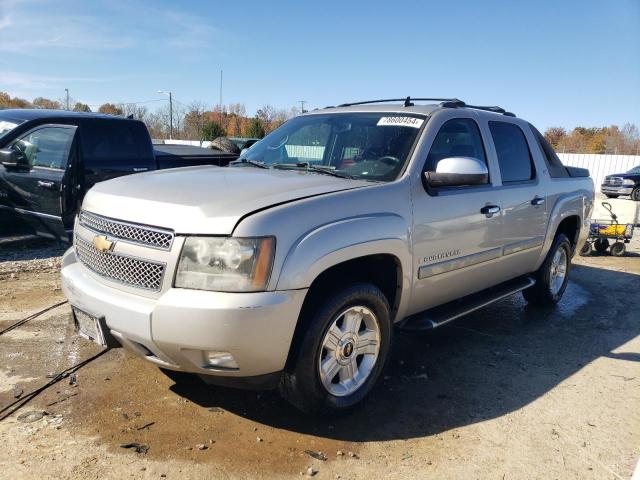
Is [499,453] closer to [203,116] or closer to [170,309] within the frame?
[170,309]

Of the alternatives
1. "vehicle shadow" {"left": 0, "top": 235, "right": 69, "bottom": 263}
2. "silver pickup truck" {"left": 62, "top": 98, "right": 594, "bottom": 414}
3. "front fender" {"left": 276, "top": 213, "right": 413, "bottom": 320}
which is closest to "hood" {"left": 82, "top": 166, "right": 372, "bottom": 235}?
"silver pickup truck" {"left": 62, "top": 98, "right": 594, "bottom": 414}

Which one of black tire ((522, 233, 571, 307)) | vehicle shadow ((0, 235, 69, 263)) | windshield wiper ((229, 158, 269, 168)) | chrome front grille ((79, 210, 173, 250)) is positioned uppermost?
windshield wiper ((229, 158, 269, 168))

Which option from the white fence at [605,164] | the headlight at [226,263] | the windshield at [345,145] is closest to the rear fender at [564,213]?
the windshield at [345,145]

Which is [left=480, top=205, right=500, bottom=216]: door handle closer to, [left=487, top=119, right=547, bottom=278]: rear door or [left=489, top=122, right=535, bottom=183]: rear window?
[left=487, top=119, right=547, bottom=278]: rear door

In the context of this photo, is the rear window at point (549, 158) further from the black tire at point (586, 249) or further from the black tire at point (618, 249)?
the black tire at point (618, 249)

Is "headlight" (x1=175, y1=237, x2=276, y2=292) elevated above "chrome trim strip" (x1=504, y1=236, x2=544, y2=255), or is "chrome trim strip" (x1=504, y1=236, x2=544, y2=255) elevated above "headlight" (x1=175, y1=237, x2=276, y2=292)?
"headlight" (x1=175, y1=237, x2=276, y2=292)

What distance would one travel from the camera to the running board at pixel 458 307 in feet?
12.8

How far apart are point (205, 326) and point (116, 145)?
214 inches

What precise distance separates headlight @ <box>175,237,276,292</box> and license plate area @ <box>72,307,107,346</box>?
64cm

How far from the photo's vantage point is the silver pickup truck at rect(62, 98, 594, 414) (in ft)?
9.12

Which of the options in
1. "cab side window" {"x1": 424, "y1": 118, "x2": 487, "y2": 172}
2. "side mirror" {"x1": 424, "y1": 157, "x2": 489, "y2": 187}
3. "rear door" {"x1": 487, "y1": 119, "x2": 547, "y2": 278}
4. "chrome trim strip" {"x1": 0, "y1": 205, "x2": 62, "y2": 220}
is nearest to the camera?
"side mirror" {"x1": 424, "y1": 157, "x2": 489, "y2": 187}


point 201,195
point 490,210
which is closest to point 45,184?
point 201,195

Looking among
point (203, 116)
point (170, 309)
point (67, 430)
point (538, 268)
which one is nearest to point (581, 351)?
point (538, 268)

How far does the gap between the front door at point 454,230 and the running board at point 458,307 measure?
69 millimetres
